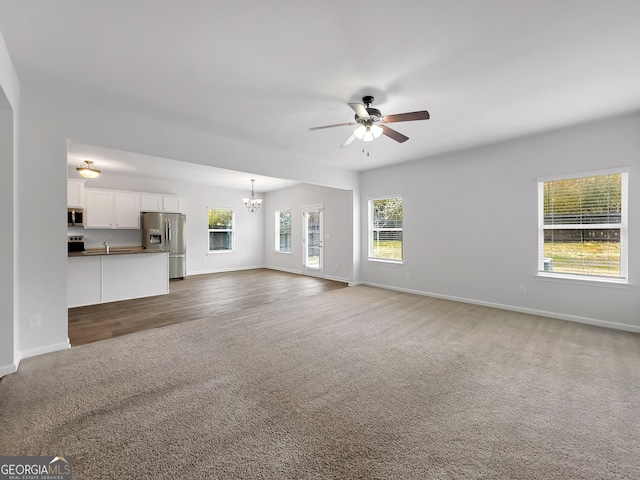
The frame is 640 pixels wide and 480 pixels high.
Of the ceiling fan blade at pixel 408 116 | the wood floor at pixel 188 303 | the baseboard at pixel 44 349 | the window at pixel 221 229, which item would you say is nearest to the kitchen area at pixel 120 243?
the wood floor at pixel 188 303

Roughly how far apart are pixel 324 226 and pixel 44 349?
5.92 m

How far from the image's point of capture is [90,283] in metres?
4.83

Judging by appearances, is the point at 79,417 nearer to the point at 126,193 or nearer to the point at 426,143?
the point at 426,143

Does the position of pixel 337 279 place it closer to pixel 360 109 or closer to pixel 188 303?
pixel 188 303

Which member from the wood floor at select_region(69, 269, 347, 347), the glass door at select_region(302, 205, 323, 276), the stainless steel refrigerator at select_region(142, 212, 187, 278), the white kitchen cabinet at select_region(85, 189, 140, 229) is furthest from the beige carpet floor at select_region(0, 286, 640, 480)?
the white kitchen cabinet at select_region(85, 189, 140, 229)

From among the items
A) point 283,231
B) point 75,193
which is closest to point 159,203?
point 75,193

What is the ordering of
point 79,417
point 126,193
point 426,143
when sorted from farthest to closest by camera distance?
point 126,193 < point 426,143 < point 79,417

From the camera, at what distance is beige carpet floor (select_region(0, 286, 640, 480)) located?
157cm

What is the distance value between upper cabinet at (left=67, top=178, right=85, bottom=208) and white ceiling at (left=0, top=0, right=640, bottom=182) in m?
4.27

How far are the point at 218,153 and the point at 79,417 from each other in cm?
352

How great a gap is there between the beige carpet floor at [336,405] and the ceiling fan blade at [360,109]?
2531 millimetres

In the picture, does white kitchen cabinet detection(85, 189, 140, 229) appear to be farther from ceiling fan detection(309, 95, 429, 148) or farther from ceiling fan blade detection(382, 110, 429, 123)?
ceiling fan blade detection(382, 110, 429, 123)

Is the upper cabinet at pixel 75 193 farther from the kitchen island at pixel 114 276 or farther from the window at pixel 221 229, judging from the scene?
the window at pixel 221 229

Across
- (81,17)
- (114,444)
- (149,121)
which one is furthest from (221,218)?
→ (114,444)
